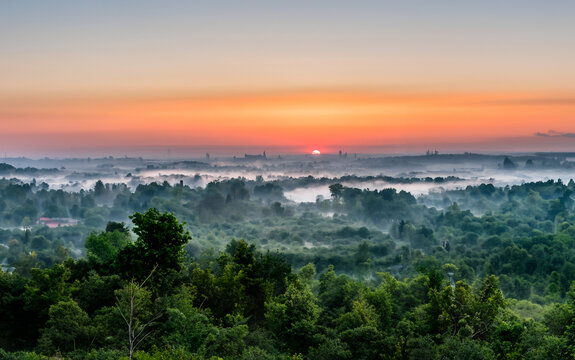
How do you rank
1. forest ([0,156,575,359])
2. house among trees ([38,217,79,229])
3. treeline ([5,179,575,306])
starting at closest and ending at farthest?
forest ([0,156,575,359]) → treeline ([5,179,575,306]) → house among trees ([38,217,79,229])

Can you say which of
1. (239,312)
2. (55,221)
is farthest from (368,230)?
(239,312)

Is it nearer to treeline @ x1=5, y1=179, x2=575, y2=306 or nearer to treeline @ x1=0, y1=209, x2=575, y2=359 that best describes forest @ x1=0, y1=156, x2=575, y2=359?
treeline @ x1=0, y1=209, x2=575, y2=359

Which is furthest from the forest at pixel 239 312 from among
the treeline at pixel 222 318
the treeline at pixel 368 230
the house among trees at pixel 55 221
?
the house among trees at pixel 55 221

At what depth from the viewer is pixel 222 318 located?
31.4 meters

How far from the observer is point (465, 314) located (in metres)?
30.3

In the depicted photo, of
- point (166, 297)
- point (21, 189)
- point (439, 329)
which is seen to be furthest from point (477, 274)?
point (21, 189)

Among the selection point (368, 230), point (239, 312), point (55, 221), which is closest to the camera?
point (239, 312)

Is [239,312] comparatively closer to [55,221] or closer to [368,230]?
[368,230]

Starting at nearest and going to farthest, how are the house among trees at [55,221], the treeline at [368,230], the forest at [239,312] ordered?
the forest at [239,312], the treeline at [368,230], the house among trees at [55,221]

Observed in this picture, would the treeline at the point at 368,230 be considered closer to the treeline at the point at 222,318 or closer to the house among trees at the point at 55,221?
the house among trees at the point at 55,221

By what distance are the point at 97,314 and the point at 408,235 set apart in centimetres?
9267

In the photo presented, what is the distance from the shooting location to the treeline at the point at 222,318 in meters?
25.7

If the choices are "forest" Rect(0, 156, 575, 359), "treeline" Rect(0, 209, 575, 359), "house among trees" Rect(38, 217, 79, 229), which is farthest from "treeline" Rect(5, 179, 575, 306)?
"treeline" Rect(0, 209, 575, 359)

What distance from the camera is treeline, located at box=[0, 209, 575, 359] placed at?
84.4 ft
